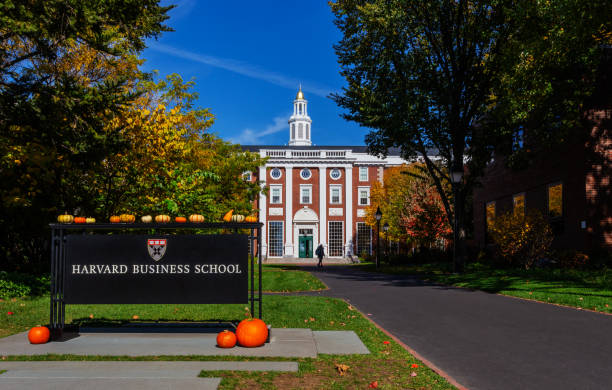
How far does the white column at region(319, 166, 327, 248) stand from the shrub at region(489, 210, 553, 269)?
37.6 meters

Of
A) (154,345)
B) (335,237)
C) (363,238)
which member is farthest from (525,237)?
(335,237)

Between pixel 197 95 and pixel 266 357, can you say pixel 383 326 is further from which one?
pixel 197 95

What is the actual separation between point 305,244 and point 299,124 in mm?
22985

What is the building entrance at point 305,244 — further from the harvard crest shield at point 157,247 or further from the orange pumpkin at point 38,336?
the orange pumpkin at point 38,336

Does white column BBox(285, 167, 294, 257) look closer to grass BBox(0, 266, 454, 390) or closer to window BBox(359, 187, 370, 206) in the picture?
window BBox(359, 187, 370, 206)

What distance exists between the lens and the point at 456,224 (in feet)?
75.8

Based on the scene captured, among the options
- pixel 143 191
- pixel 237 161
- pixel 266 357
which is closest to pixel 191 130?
pixel 237 161

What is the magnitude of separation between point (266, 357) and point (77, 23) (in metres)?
10.2

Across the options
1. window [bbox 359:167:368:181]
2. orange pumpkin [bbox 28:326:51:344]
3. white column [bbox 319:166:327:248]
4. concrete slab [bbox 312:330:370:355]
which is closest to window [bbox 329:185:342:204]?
white column [bbox 319:166:327:248]

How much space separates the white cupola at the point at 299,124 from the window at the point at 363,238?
20.5 metres

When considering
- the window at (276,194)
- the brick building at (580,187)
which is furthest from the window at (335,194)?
the brick building at (580,187)

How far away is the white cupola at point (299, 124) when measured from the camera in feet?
250

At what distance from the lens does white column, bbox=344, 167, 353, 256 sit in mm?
60250

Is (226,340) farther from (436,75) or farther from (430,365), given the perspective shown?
(436,75)
